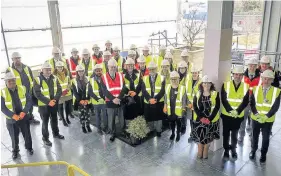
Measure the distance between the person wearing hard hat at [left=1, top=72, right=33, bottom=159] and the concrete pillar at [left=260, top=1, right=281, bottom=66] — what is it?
10.1 meters

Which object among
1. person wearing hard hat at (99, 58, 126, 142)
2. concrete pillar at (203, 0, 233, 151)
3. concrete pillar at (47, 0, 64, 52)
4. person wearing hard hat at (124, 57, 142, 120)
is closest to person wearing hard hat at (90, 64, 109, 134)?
person wearing hard hat at (99, 58, 126, 142)

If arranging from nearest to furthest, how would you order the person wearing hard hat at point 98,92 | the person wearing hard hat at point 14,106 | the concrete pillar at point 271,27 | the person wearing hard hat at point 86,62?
the person wearing hard hat at point 14,106 → the person wearing hard hat at point 98,92 → the person wearing hard hat at point 86,62 → the concrete pillar at point 271,27

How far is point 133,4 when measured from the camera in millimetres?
11805

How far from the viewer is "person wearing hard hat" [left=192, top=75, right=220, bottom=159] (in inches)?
207

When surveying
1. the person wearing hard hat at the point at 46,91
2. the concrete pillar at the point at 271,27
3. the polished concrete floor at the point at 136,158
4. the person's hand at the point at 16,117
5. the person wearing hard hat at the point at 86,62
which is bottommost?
the polished concrete floor at the point at 136,158

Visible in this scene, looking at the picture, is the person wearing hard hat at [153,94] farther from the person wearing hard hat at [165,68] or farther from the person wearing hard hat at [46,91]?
the person wearing hard hat at [46,91]

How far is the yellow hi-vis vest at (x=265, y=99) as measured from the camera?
507 cm

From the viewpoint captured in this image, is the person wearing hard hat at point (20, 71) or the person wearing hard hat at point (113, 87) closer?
the person wearing hard hat at point (113, 87)

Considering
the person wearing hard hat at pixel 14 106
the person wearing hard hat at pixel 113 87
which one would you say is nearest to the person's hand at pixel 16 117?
the person wearing hard hat at pixel 14 106

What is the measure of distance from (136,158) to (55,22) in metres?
6.84

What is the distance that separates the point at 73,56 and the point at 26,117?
2924 mm

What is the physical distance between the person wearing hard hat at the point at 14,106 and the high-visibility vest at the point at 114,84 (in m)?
1.86

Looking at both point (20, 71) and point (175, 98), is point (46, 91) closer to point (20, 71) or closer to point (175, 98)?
point (20, 71)

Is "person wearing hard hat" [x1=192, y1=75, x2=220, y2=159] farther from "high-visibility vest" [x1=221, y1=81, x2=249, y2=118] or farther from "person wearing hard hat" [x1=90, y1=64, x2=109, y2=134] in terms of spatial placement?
"person wearing hard hat" [x1=90, y1=64, x2=109, y2=134]
